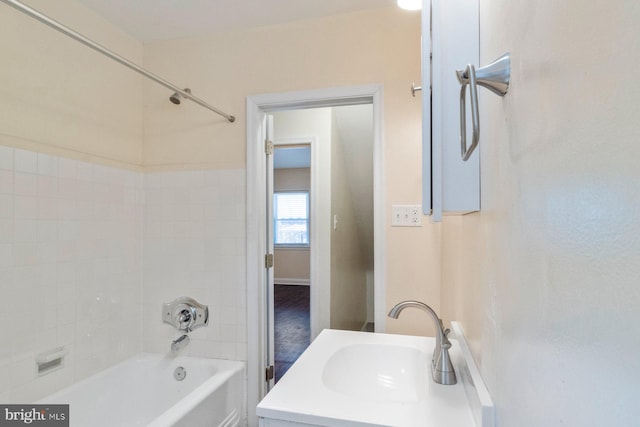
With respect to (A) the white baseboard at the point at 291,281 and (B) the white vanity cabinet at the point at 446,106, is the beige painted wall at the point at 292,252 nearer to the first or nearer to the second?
(A) the white baseboard at the point at 291,281

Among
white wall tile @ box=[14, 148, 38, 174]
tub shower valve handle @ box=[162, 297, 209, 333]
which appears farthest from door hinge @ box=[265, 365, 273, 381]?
white wall tile @ box=[14, 148, 38, 174]

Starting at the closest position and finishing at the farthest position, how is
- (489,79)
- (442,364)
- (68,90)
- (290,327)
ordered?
(489,79)
(442,364)
(68,90)
(290,327)

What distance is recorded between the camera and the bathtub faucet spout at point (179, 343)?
6.72 ft

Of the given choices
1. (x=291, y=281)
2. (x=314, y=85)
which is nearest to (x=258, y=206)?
(x=314, y=85)

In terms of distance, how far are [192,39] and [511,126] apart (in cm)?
213

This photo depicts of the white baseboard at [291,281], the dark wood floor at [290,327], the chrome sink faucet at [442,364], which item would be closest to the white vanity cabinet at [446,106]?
the chrome sink faucet at [442,364]

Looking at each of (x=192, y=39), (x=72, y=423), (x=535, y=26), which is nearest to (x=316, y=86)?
(x=192, y=39)

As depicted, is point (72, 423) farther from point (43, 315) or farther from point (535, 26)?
point (535, 26)

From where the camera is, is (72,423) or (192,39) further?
(192,39)

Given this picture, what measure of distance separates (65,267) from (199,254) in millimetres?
664

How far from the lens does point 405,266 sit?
6.08 feet

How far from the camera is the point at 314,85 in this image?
1988 millimetres

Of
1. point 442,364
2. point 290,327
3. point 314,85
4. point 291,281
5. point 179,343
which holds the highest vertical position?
point 314,85

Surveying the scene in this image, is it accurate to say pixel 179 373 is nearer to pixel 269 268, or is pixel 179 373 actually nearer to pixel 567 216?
pixel 269 268
